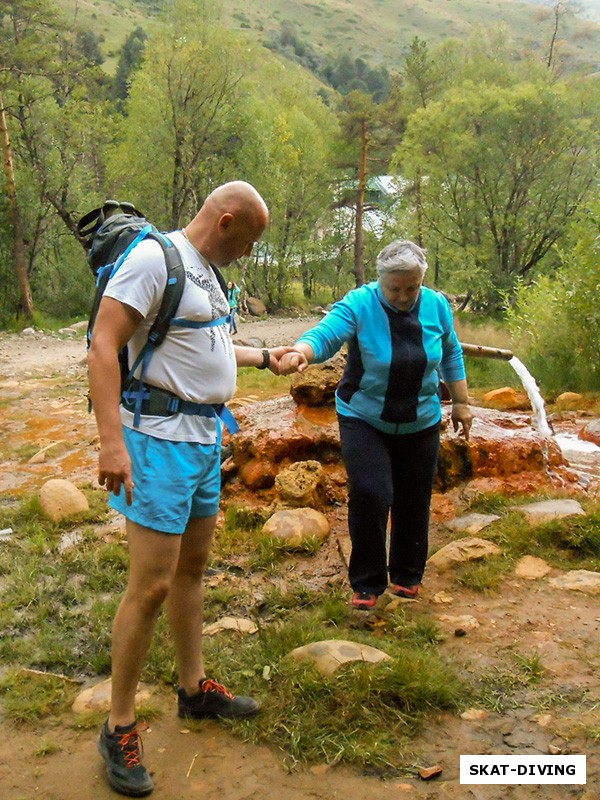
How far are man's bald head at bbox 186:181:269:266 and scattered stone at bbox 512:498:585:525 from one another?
3.11 meters

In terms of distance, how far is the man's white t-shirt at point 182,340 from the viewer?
2389mm

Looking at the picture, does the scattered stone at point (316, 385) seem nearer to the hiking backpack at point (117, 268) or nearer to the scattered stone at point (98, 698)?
the scattered stone at point (98, 698)

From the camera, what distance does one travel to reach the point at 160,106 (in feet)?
80.0

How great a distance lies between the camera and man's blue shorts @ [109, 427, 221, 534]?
249cm

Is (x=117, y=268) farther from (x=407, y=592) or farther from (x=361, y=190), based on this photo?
(x=361, y=190)

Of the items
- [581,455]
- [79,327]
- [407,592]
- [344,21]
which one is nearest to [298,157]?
[79,327]

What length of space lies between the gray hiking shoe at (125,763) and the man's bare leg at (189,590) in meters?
0.36

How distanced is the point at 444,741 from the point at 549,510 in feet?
8.40

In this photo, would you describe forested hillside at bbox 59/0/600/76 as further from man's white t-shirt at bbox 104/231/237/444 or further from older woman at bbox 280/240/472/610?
man's white t-shirt at bbox 104/231/237/444

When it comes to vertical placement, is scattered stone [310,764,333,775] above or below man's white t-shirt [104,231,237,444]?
below

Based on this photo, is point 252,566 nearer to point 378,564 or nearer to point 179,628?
point 378,564

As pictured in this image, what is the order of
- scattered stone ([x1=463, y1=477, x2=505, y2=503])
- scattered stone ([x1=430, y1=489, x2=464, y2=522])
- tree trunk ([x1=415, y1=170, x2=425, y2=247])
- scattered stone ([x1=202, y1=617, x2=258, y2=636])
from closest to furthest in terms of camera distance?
1. scattered stone ([x1=202, y1=617, x2=258, y2=636])
2. scattered stone ([x1=430, y1=489, x2=464, y2=522])
3. scattered stone ([x1=463, y1=477, x2=505, y2=503])
4. tree trunk ([x1=415, y1=170, x2=425, y2=247])

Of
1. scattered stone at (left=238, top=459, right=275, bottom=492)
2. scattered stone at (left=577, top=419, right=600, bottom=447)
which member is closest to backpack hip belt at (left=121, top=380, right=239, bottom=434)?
scattered stone at (left=238, top=459, right=275, bottom=492)

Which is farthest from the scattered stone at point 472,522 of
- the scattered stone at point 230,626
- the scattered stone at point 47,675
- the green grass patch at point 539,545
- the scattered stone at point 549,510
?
the scattered stone at point 47,675
